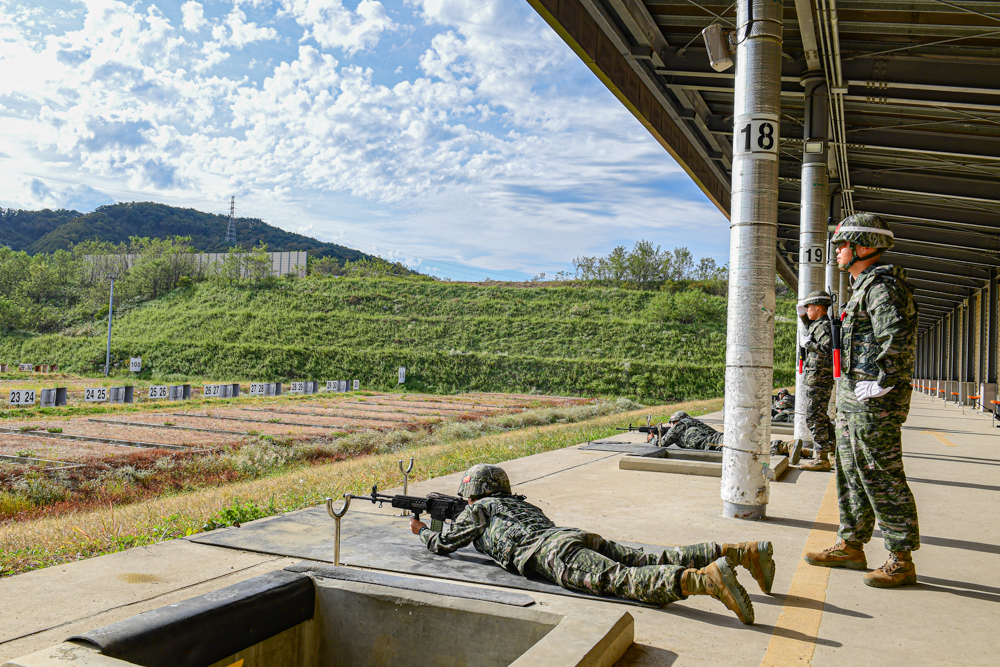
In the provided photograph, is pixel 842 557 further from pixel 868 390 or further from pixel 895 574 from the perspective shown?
pixel 868 390

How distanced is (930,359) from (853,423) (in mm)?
55140

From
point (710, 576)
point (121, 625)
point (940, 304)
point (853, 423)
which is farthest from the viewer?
point (940, 304)

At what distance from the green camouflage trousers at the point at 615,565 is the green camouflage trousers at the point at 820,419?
6892mm

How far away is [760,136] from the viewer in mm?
6695

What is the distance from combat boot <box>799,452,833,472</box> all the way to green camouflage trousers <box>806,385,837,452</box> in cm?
9

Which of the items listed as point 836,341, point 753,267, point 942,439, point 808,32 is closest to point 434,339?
point 942,439

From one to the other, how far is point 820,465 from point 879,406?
232 inches

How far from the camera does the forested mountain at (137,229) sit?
142125 mm

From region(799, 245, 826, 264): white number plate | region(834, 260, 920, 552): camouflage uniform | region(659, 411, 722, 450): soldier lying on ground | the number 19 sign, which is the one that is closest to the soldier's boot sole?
region(834, 260, 920, 552): camouflage uniform

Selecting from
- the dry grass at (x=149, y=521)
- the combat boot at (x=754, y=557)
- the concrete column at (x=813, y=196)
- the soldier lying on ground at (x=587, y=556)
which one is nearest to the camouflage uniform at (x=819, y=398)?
the concrete column at (x=813, y=196)

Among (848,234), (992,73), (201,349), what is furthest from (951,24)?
(201,349)

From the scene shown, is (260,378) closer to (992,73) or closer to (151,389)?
(151,389)

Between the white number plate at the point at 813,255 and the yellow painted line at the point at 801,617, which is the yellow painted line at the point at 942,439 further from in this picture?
the yellow painted line at the point at 801,617

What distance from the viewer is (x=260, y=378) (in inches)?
2067
